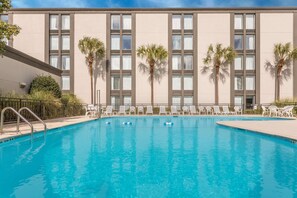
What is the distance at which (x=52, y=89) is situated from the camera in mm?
18281

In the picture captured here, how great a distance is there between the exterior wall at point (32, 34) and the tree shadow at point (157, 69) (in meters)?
13.1

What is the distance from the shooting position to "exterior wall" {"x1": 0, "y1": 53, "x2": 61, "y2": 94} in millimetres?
13961

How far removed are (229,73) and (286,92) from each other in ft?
25.3

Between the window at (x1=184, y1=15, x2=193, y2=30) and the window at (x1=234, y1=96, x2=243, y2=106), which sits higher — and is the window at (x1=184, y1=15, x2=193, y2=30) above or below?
above

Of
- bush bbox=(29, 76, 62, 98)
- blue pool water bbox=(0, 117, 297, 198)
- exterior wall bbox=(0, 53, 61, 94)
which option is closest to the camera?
blue pool water bbox=(0, 117, 297, 198)

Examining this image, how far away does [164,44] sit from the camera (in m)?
30.1

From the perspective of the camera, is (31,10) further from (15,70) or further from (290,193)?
(290,193)

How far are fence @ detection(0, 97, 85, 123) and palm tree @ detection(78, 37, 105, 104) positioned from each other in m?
8.57

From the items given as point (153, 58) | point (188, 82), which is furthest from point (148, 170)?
point (188, 82)

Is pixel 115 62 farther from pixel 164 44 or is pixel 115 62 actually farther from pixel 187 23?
pixel 187 23

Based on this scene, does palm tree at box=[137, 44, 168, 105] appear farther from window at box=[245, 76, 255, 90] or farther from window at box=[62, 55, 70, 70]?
window at box=[245, 76, 255, 90]

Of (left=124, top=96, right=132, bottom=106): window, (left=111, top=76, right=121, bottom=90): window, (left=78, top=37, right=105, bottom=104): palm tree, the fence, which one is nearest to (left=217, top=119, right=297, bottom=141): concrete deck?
the fence

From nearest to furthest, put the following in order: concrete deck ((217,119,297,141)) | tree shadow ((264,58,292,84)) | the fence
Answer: concrete deck ((217,119,297,141)) < the fence < tree shadow ((264,58,292,84))

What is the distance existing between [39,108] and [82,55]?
1688 centimetres
